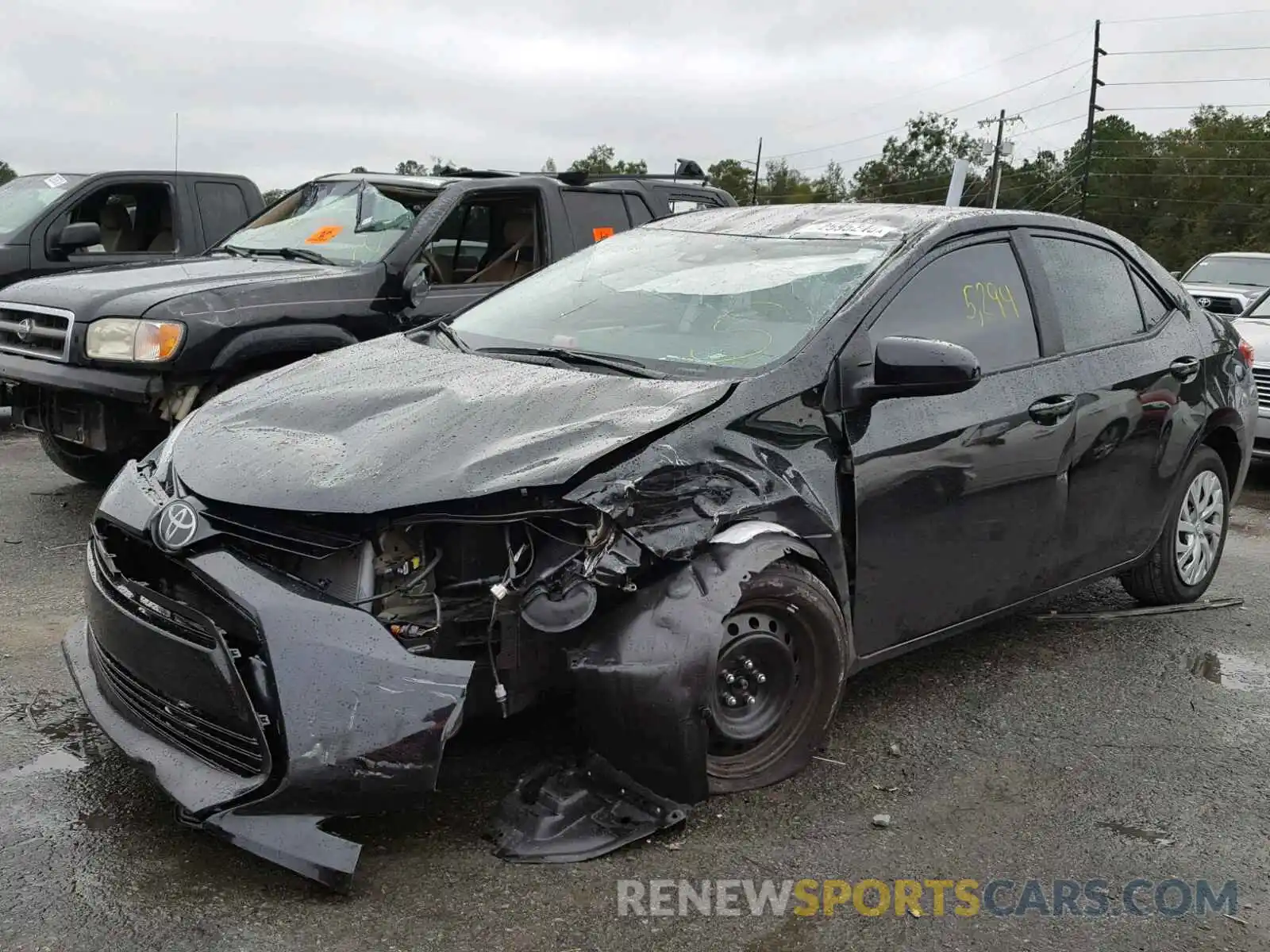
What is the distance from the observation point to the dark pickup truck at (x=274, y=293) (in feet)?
19.3

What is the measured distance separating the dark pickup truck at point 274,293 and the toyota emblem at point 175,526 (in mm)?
2092

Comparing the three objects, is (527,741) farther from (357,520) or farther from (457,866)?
(357,520)

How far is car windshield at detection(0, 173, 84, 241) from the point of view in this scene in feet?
29.8

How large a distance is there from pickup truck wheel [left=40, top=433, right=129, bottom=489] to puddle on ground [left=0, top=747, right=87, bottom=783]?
3.34 m

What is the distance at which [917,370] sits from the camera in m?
3.60

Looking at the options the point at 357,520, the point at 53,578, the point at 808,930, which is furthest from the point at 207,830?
the point at 53,578

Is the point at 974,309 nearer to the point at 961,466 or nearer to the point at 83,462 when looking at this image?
the point at 961,466

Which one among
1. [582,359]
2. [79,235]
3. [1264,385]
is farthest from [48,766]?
[1264,385]

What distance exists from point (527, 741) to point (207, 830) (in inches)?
43.2

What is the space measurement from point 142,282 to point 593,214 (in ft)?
8.89

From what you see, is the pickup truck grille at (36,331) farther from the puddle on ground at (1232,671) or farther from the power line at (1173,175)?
the power line at (1173,175)

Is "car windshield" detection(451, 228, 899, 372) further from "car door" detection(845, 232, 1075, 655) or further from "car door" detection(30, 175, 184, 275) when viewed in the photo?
"car door" detection(30, 175, 184, 275)

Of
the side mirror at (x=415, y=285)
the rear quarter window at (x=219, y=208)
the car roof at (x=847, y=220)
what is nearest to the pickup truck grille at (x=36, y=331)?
the side mirror at (x=415, y=285)

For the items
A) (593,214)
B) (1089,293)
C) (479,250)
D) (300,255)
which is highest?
(593,214)
